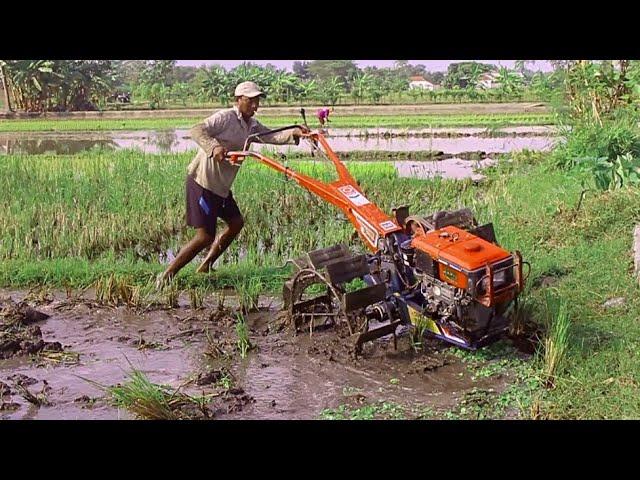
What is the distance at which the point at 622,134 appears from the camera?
6672 millimetres

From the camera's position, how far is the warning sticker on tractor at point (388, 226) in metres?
4.74

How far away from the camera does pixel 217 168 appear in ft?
18.8

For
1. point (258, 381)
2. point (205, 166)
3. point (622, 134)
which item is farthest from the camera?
point (622, 134)

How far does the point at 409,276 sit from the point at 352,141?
14300 millimetres

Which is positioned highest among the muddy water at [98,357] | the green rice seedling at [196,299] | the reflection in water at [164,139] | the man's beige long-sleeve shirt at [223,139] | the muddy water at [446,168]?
the man's beige long-sleeve shirt at [223,139]

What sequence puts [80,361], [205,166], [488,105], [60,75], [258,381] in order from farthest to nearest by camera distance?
[60,75], [488,105], [205,166], [80,361], [258,381]

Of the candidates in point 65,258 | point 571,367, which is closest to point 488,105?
point 65,258

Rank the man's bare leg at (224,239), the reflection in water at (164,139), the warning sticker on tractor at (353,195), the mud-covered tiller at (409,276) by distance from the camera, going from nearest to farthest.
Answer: the mud-covered tiller at (409,276)
the warning sticker on tractor at (353,195)
the man's bare leg at (224,239)
the reflection in water at (164,139)

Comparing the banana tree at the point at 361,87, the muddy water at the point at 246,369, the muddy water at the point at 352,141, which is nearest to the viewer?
the muddy water at the point at 246,369

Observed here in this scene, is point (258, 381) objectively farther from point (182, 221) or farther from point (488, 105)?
point (488, 105)

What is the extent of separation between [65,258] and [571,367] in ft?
15.9

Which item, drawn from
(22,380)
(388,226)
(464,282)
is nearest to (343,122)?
(388,226)

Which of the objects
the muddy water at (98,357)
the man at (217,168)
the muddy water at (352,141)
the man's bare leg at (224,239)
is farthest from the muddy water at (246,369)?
the muddy water at (352,141)

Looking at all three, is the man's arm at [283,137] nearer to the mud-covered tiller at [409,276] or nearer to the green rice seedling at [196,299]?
the mud-covered tiller at [409,276]
